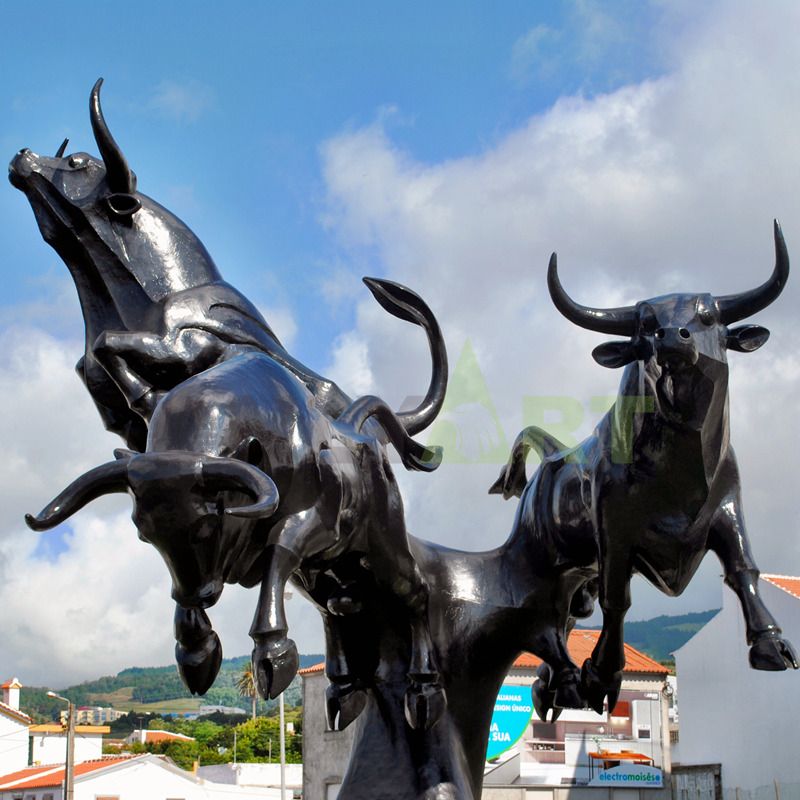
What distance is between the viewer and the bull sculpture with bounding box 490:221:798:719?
502cm

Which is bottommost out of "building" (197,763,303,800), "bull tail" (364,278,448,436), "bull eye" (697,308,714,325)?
"building" (197,763,303,800)

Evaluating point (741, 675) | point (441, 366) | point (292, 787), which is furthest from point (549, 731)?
point (441, 366)

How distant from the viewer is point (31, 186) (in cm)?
621

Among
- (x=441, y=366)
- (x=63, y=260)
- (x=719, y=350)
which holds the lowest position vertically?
(x=719, y=350)

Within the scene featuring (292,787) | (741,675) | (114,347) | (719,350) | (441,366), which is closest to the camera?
(719,350)

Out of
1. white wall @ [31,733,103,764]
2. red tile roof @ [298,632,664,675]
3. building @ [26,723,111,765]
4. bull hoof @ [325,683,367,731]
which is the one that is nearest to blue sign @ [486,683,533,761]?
red tile roof @ [298,632,664,675]

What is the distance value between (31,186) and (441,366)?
2.53 metres

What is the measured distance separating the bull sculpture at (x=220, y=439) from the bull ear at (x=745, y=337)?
1.76 m

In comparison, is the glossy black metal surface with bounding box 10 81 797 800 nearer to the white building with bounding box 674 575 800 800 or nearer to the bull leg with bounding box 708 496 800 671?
the bull leg with bounding box 708 496 800 671

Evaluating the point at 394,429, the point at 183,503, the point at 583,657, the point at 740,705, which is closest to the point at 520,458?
the point at 394,429

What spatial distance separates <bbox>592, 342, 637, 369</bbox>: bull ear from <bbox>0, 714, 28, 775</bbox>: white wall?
41.4 meters

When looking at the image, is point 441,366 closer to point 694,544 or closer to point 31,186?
point 694,544

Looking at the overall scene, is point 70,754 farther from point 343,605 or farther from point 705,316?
point 705,316

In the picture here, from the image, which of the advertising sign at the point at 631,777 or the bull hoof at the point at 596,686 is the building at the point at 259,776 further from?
the bull hoof at the point at 596,686
